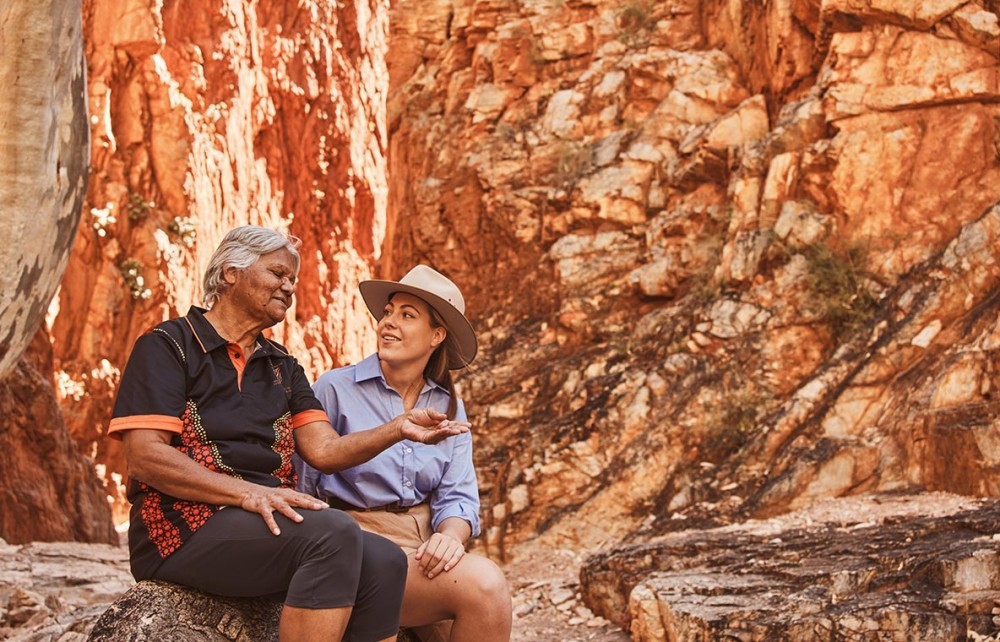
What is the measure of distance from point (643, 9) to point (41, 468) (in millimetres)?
7685

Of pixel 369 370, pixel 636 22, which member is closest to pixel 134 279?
pixel 636 22

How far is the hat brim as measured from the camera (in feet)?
12.4

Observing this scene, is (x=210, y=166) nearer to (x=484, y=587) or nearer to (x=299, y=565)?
(x=484, y=587)

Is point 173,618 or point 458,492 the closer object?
point 173,618

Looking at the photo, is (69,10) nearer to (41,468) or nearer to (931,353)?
(931,353)

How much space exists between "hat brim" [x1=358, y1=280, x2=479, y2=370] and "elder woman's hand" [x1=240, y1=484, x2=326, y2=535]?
3.39 feet

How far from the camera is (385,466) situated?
11.7ft

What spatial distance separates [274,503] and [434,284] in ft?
3.90

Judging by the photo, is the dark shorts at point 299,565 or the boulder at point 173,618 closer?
the dark shorts at point 299,565

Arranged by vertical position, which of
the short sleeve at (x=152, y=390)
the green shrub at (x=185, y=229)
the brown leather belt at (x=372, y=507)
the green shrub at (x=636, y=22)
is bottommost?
the brown leather belt at (x=372, y=507)

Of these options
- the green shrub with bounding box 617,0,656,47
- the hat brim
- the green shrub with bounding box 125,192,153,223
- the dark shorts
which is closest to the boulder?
the dark shorts

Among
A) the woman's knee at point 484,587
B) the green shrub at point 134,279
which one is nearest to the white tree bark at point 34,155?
the woman's knee at point 484,587

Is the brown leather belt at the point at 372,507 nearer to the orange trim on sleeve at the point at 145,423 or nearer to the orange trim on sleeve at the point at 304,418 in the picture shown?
the orange trim on sleeve at the point at 304,418

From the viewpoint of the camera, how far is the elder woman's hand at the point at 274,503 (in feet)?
9.43
